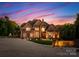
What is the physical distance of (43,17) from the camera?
11.1ft

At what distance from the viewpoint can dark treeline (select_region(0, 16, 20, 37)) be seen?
340 centimetres

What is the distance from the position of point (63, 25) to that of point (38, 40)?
34 cm

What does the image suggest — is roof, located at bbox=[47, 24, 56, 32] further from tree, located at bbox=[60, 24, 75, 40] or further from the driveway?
the driveway

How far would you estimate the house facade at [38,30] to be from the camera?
339 centimetres

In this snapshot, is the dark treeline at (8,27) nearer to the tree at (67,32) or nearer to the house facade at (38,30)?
the house facade at (38,30)

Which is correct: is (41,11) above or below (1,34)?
above

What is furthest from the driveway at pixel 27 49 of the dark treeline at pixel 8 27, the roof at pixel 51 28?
the roof at pixel 51 28

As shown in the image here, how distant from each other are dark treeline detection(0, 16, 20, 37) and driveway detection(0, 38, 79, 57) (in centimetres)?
7

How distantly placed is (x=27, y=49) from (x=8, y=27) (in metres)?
0.34

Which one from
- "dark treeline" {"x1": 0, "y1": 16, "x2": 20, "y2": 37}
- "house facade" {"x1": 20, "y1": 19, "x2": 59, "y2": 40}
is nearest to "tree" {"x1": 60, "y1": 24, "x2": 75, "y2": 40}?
"house facade" {"x1": 20, "y1": 19, "x2": 59, "y2": 40}

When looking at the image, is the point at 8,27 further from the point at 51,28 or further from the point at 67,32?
the point at 67,32

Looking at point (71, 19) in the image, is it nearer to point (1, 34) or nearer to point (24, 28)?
point (24, 28)

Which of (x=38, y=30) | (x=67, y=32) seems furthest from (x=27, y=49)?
(x=67, y=32)

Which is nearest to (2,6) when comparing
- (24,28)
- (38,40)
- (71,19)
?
(24,28)
